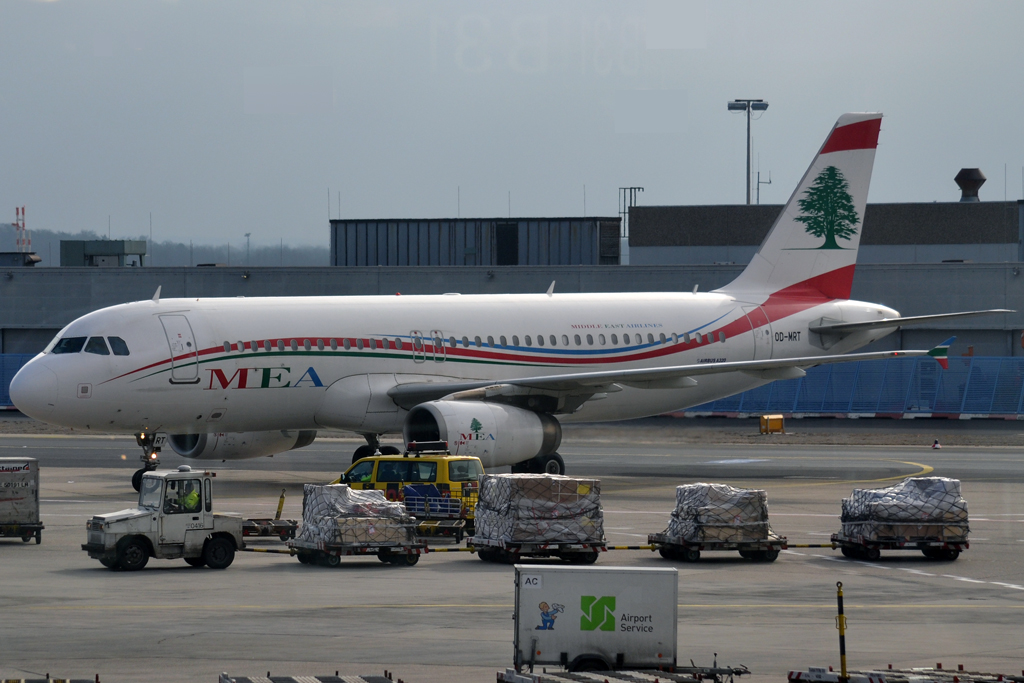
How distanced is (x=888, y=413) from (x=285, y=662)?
174 ft

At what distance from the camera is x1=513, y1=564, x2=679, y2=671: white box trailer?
14.6 meters

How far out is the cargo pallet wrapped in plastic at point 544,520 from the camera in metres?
24.5

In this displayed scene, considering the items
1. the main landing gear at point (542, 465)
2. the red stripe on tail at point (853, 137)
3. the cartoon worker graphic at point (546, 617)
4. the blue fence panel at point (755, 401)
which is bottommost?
the main landing gear at point (542, 465)

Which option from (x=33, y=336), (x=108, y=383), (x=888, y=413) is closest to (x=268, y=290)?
(x=33, y=336)

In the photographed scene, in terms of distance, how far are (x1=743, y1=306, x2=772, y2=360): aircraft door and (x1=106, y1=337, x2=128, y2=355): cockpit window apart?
20.5m

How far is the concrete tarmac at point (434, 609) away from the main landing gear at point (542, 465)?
461cm

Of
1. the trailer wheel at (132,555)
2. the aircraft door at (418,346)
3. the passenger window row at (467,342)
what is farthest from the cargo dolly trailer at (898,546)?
the passenger window row at (467,342)

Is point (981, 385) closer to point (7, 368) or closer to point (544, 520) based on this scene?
point (544, 520)

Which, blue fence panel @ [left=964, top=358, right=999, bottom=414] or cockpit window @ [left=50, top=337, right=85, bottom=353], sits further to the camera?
blue fence panel @ [left=964, top=358, right=999, bottom=414]

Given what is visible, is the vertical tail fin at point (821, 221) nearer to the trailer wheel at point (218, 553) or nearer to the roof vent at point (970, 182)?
the trailer wheel at point (218, 553)

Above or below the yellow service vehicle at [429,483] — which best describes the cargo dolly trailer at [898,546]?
below

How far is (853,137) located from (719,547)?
84.9 feet

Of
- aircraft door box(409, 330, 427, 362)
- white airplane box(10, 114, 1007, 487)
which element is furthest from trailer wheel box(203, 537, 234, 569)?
aircraft door box(409, 330, 427, 362)

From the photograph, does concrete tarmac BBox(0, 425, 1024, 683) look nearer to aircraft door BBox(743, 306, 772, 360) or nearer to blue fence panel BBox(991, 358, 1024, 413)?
aircraft door BBox(743, 306, 772, 360)
